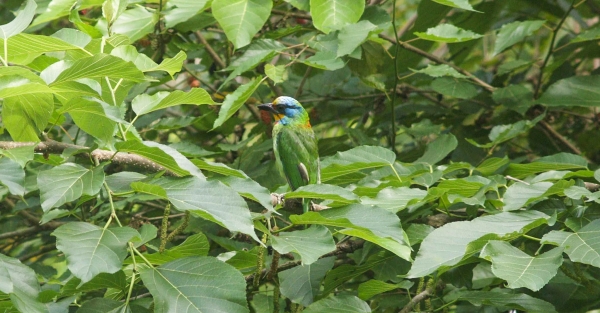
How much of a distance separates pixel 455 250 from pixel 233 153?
6.49ft

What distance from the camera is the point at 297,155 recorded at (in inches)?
126

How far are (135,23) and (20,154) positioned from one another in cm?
137

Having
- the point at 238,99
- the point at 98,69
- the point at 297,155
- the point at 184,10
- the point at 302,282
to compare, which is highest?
the point at 98,69

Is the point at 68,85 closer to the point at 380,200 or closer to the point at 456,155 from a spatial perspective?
the point at 380,200

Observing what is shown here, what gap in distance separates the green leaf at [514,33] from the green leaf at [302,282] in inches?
57.2

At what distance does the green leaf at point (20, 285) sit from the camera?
1491 millimetres

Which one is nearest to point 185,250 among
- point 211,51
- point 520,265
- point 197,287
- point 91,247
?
point 197,287

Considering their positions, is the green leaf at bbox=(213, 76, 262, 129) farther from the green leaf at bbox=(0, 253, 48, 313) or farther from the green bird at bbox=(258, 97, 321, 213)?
the green leaf at bbox=(0, 253, 48, 313)

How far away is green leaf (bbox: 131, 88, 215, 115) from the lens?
1.96 metres

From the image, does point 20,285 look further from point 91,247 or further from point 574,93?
point 574,93

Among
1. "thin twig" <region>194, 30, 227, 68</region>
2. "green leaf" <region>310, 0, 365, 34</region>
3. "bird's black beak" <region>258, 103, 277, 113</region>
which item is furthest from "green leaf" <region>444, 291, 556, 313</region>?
"thin twig" <region>194, 30, 227, 68</region>

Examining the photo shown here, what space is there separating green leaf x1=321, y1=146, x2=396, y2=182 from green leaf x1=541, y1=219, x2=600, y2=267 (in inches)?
25.3

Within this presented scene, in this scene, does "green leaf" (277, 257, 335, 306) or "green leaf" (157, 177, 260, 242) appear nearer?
"green leaf" (157, 177, 260, 242)

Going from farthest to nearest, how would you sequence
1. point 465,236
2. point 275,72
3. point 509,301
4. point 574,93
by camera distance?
point 574,93, point 275,72, point 509,301, point 465,236
